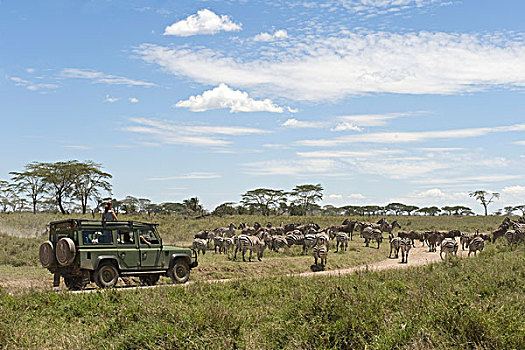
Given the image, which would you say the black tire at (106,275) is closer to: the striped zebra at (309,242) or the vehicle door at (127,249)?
the vehicle door at (127,249)

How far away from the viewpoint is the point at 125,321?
417 inches

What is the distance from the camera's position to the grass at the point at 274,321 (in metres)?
7.87

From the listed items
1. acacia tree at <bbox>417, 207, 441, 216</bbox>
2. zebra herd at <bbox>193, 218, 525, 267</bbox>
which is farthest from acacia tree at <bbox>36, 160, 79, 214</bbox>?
acacia tree at <bbox>417, 207, 441, 216</bbox>

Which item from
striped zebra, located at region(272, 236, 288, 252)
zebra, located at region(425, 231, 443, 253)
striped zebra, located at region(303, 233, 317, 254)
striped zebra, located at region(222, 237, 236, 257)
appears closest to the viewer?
striped zebra, located at region(222, 237, 236, 257)

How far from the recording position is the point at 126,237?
1747 cm

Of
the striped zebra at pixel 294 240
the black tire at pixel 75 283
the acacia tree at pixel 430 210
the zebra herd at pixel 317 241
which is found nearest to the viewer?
the black tire at pixel 75 283

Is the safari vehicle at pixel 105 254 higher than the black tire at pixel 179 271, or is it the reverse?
the safari vehicle at pixel 105 254

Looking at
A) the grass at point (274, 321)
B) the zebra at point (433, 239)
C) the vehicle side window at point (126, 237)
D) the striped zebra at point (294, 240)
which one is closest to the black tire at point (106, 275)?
the vehicle side window at point (126, 237)

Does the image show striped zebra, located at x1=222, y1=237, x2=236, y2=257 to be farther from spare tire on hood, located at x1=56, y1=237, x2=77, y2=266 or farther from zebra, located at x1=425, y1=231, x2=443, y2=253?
zebra, located at x1=425, y1=231, x2=443, y2=253

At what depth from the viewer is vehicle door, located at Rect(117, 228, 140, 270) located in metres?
17.0

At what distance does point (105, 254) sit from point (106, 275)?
670mm

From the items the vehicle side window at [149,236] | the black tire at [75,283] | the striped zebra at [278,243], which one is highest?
the vehicle side window at [149,236]

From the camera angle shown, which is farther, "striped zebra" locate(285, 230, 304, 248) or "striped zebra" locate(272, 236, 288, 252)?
"striped zebra" locate(285, 230, 304, 248)

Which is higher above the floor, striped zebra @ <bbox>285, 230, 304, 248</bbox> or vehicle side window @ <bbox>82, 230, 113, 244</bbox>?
vehicle side window @ <bbox>82, 230, 113, 244</bbox>
